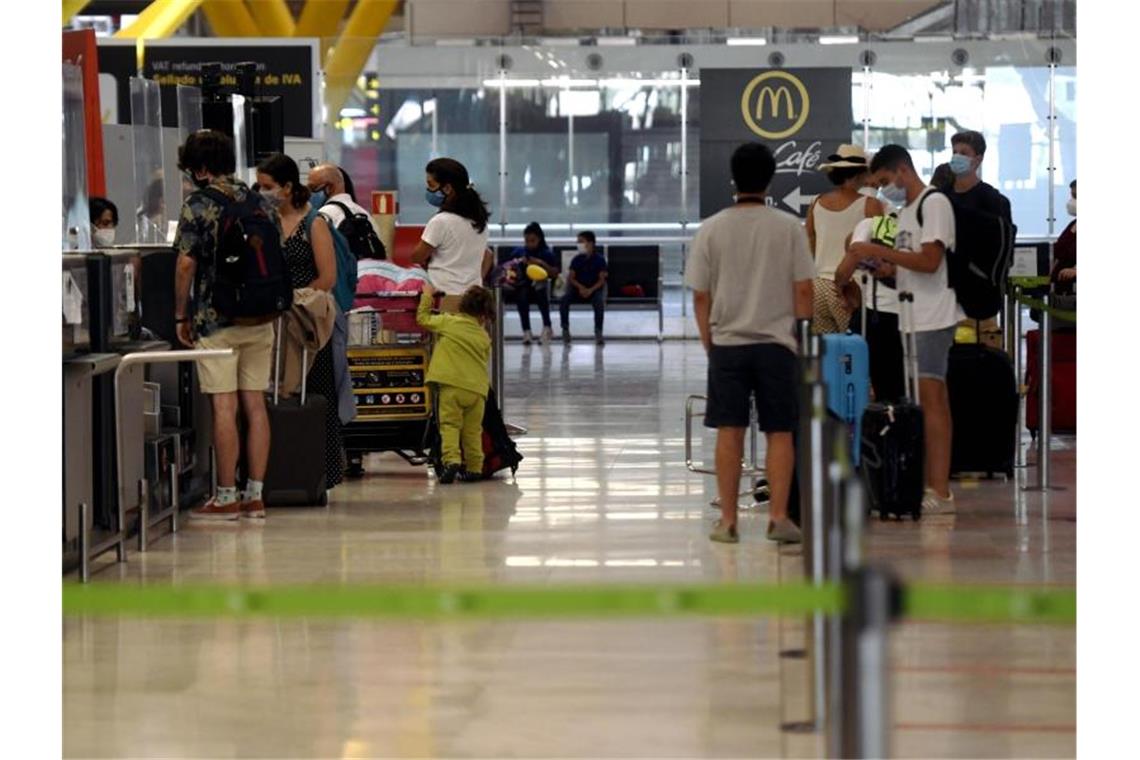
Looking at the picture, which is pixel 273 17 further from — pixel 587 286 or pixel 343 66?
pixel 587 286

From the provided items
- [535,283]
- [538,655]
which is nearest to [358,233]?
[538,655]

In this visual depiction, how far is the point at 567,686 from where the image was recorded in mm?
5699

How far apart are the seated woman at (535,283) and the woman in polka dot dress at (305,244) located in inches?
498

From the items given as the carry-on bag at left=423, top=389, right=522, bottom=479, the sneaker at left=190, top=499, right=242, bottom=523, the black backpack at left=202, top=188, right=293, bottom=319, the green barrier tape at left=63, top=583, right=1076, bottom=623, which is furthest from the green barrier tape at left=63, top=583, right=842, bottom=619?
the carry-on bag at left=423, top=389, right=522, bottom=479

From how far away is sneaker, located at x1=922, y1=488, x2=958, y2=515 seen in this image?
918cm

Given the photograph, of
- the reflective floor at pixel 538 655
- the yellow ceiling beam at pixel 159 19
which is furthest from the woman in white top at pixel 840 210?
the yellow ceiling beam at pixel 159 19

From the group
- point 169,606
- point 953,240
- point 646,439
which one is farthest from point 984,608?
point 646,439

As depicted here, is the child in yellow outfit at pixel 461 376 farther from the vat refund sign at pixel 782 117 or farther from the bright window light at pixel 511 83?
the bright window light at pixel 511 83

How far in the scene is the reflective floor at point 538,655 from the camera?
16.9 feet

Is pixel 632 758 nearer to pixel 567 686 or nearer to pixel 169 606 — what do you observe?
pixel 567 686

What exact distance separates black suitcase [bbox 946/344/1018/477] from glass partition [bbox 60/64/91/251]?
4.18m

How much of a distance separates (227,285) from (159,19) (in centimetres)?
1583

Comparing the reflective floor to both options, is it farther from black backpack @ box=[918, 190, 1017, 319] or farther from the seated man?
the seated man

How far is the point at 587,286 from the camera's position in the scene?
2316 cm
